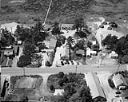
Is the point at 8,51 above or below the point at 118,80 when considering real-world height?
below

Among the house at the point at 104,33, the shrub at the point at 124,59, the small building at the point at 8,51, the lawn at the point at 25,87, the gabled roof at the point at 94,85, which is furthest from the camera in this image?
the house at the point at 104,33

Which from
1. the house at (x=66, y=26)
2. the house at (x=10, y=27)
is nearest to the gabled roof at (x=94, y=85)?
the house at (x=66, y=26)

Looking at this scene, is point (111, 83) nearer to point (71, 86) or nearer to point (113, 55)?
point (71, 86)

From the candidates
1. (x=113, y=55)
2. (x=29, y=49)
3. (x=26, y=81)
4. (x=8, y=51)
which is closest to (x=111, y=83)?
(x=113, y=55)

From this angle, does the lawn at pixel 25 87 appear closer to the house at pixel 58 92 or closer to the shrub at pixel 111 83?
the house at pixel 58 92

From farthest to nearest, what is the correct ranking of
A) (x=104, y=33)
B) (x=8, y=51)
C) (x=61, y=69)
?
1. (x=104, y=33)
2. (x=8, y=51)
3. (x=61, y=69)

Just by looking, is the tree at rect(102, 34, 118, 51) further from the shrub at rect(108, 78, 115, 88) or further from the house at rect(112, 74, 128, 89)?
the shrub at rect(108, 78, 115, 88)
